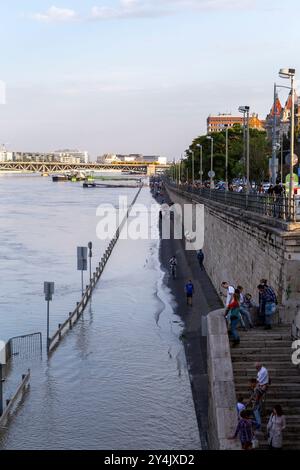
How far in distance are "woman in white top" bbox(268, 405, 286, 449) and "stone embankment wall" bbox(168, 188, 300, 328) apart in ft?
11.5

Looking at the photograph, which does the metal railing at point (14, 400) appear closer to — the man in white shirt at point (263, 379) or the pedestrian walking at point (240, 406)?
the pedestrian walking at point (240, 406)

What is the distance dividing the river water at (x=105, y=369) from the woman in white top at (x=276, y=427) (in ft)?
17.1

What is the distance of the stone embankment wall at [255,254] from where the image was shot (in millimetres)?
18047

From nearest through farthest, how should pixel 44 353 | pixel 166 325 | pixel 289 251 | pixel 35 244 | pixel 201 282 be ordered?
1. pixel 289 251
2. pixel 44 353
3. pixel 166 325
4. pixel 201 282
5. pixel 35 244

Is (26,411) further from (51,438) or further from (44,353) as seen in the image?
(44,353)

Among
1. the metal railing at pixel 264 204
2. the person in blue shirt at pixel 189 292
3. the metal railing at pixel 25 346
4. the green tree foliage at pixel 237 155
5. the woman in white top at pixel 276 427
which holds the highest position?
the green tree foliage at pixel 237 155

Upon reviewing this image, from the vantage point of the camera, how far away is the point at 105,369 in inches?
981

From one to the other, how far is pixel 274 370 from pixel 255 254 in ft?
27.4

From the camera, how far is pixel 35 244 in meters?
70.2

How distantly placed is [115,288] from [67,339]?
13.6 metres

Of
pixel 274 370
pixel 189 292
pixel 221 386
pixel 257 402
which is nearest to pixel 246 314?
pixel 274 370

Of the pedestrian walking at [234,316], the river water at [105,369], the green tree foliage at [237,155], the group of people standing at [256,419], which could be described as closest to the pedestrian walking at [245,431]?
the group of people standing at [256,419]

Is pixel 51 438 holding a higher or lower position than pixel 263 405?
lower
